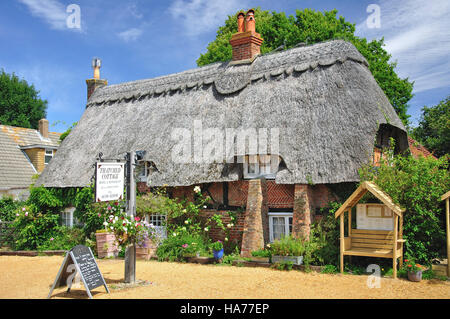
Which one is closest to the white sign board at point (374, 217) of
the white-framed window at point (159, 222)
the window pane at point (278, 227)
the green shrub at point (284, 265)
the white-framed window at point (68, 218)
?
the green shrub at point (284, 265)

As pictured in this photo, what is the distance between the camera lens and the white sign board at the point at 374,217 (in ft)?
31.4

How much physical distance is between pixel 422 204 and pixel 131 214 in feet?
22.4

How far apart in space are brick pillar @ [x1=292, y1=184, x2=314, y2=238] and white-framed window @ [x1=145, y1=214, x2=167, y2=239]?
458cm

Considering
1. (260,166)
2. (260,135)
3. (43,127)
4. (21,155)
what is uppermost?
(43,127)

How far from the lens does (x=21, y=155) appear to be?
948 inches

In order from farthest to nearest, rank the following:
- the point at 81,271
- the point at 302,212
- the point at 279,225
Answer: the point at 279,225
the point at 302,212
the point at 81,271

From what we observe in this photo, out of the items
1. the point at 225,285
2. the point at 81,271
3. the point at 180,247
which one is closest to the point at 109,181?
the point at 81,271

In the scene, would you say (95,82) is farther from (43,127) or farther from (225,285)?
(225,285)

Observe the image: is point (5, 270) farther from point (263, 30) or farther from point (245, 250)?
point (263, 30)

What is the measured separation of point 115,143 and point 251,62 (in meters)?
6.10

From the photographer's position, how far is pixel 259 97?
516 inches

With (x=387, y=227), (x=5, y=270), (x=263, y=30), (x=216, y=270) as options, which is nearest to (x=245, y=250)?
(x=216, y=270)

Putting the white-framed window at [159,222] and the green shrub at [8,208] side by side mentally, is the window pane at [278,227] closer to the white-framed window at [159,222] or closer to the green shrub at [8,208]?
the white-framed window at [159,222]

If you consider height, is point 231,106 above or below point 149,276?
above
